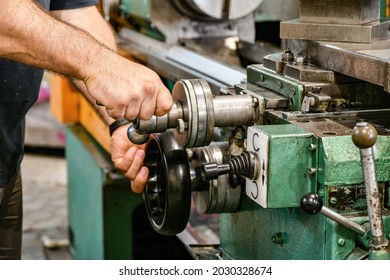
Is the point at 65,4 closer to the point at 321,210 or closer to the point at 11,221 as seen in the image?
the point at 11,221

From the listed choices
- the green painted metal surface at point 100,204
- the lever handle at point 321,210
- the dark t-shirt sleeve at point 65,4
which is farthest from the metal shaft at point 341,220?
the green painted metal surface at point 100,204

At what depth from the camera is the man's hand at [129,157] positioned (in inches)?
59.7

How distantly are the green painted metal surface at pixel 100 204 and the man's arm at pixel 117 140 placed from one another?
23.0 inches

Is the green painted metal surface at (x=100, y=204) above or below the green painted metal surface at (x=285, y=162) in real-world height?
below

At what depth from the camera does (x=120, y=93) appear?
3.97ft

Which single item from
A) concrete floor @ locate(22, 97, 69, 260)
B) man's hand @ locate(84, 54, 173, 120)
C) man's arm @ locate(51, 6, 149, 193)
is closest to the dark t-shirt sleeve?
man's arm @ locate(51, 6, 149, 193)

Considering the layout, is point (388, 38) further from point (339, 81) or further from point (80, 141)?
point (80, 141)

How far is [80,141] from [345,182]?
1591 mm

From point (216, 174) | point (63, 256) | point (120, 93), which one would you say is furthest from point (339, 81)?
point (63, 256)

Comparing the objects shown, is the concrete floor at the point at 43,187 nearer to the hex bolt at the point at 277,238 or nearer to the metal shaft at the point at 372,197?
the hex bolt at the point at 277,238

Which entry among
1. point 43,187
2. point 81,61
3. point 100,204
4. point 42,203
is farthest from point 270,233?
point 43,187

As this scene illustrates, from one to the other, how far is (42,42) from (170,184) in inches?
12.6

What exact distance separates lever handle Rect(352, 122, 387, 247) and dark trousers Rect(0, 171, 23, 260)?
1.04 meters

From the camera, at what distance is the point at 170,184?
130 cm
